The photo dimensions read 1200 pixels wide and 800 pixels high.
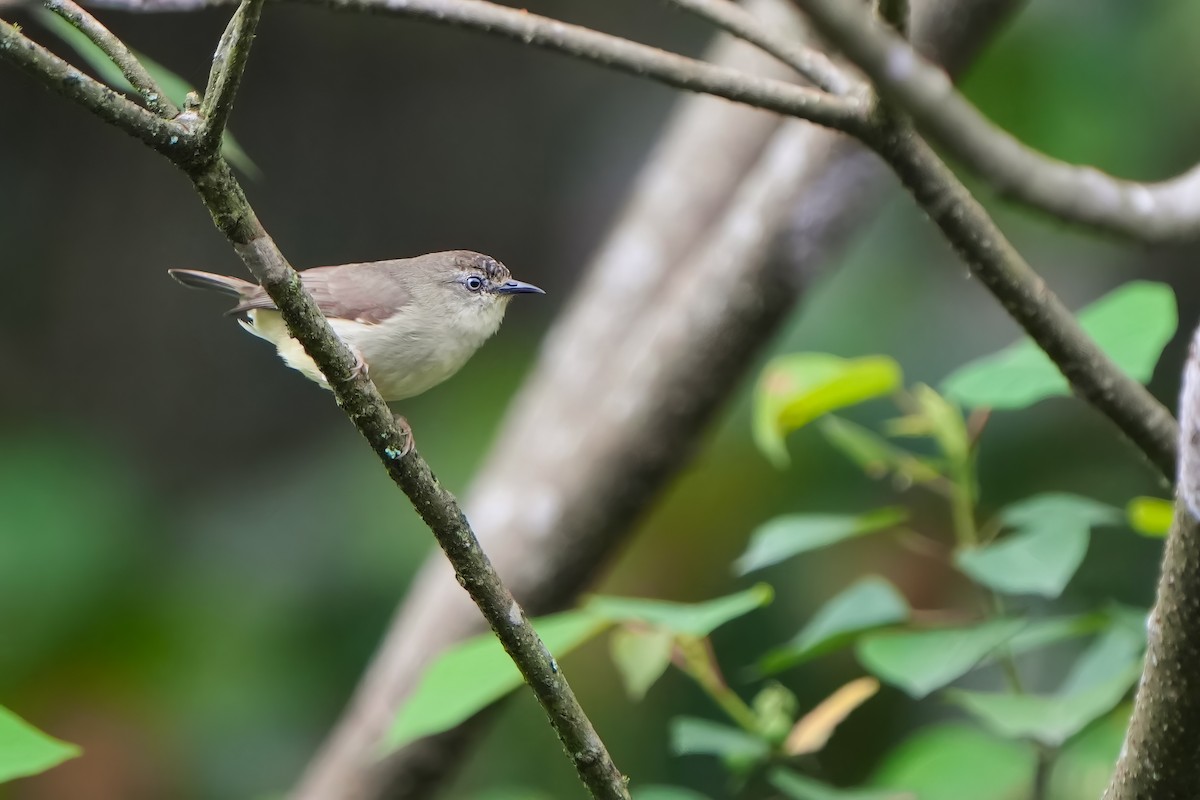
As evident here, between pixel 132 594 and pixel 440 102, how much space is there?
269cm

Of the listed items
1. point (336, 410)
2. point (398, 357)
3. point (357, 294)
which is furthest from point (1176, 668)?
point (336, 410)

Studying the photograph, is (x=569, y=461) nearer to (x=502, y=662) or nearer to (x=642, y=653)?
(x=642, y=653)

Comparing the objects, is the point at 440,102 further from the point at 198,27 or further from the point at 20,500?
the point at 20,500

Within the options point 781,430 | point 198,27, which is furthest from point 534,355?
point 781,430

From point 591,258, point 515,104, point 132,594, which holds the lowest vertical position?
point 132,594

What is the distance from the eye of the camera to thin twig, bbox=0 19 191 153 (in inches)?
40.4

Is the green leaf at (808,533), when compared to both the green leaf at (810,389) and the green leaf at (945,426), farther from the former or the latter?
the green leaf at (945,426)

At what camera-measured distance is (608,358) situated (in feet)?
11.8

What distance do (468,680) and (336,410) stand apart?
3695 millimetres

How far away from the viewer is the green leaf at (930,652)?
1816 millimetres

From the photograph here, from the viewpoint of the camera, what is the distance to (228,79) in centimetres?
109

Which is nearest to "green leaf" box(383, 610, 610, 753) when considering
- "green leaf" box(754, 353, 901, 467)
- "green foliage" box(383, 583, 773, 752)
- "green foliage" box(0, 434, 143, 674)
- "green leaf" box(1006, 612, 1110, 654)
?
"green foliage" box(383, 583, 773, 752)

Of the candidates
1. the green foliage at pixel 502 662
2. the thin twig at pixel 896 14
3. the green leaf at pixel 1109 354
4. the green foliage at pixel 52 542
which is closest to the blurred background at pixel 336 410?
the green foliage at pixel 52 542

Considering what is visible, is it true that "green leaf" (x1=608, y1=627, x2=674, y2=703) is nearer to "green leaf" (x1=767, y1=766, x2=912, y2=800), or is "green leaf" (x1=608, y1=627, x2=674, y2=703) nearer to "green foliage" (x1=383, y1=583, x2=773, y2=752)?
"green foliage" (x1=383, y1=583, x2=773, y2=752)
